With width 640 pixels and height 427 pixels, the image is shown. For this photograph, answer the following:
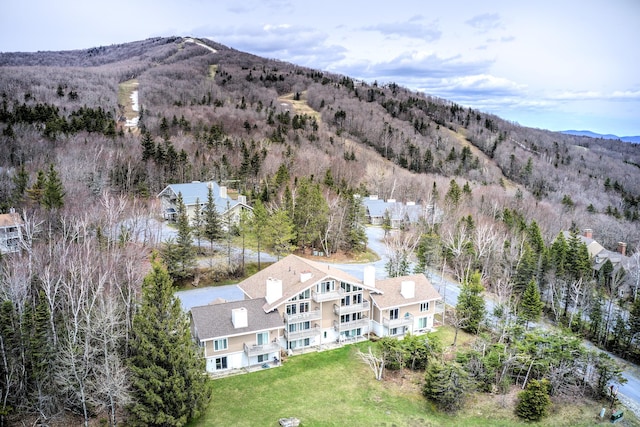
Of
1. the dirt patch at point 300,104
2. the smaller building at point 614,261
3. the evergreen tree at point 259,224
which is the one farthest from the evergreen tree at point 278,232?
the dirt patch at point 300,104

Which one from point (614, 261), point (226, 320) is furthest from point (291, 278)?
point (614, 261)

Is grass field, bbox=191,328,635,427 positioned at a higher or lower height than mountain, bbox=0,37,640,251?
lower

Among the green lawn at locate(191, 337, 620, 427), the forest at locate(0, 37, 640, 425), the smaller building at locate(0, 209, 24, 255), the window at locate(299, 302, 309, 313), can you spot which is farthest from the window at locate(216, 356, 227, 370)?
the smaller building at locate(0, 209, 24, 255)

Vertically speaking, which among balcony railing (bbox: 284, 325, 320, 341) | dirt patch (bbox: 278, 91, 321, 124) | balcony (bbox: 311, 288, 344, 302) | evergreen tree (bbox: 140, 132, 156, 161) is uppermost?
dirt patch (bbox: 278, 91, 321, 124)

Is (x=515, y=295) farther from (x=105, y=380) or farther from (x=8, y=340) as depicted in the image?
(x=8, y=340)

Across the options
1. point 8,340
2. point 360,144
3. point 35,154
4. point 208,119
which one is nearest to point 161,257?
point 8,340

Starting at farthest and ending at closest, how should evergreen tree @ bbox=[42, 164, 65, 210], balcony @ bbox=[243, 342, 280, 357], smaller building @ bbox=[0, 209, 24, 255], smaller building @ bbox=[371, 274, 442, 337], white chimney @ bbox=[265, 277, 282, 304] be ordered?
1. evergreen tree @ bbox=[42, 164, 65, 210]
2. smaller building @ bbox=[0, 209, 24, 255]
3. smaller building @ bbox=[371, 274, 442, 337]
4. white chimney @ bbox=[265, 277, 282, 304]
5. balcony @ bbox=[243, 342, 280, 357]

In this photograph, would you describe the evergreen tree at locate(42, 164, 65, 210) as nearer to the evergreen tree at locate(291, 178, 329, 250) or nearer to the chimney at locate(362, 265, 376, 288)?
the evergreen tree at locate(291, 178, 329, 250)
